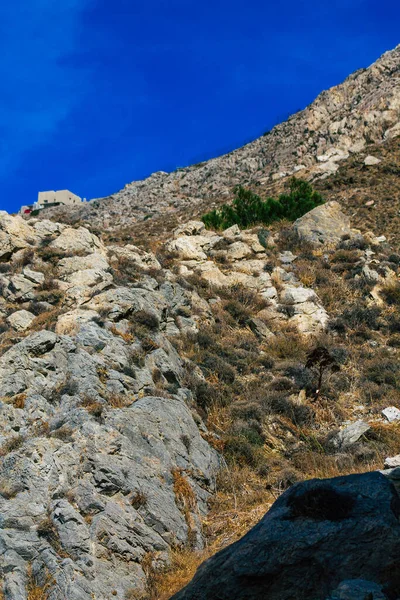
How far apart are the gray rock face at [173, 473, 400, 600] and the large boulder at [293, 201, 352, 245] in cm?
1978

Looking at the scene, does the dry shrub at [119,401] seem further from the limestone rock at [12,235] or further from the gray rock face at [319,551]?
the limestone rock at [12,235]

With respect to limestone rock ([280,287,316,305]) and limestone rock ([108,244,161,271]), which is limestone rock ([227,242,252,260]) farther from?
limestone rock ([108,244,161,271])

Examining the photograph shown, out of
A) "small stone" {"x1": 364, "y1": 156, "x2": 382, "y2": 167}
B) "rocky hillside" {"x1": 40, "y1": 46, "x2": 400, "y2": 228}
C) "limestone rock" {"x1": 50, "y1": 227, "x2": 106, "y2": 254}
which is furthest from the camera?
"rocky hillside" {"x1": 40, "y1": 46, "x2": 400, "y2": 228}

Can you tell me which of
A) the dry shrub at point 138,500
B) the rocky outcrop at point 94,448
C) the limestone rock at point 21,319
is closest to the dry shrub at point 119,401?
the rocky outcrop at point 94,448

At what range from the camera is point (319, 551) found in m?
4.17

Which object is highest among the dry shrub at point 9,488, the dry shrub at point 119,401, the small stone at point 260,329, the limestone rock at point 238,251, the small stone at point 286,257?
the limestone rock at point 238,251

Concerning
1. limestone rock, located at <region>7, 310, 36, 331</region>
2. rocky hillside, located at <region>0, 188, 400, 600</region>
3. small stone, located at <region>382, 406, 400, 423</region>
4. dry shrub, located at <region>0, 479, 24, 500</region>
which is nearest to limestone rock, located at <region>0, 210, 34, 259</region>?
rocky hillside, located at <region>0, 188, 400, 600</region>

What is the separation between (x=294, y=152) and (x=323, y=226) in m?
50.0

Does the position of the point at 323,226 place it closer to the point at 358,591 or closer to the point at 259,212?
the point at 259,212

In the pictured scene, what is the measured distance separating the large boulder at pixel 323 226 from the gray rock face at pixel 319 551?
1978cm

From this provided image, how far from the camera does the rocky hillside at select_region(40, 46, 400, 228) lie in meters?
62.5

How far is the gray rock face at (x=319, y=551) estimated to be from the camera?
12.8 ft

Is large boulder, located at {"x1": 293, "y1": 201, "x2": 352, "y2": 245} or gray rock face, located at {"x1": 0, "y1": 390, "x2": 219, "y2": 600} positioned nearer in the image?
gray rock face, located at {"x1": 0, "y1": 390, "x2": 219, "y2": 600}

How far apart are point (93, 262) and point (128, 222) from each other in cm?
4940
